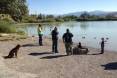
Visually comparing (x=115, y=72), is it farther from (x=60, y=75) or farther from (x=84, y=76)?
(x=60, y=75)

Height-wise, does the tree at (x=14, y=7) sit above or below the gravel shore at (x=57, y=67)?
above

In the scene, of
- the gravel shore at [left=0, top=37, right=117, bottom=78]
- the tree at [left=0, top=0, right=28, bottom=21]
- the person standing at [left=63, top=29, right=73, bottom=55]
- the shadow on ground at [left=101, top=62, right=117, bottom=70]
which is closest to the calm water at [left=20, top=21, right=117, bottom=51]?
the tree at [left=0, top=0, right=28, bottom=21]

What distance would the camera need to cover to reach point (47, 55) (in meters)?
21.7

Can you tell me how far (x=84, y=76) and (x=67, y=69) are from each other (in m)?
1.81

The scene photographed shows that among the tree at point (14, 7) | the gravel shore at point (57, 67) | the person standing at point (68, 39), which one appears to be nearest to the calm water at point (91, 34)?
the tree at point (14, 7)

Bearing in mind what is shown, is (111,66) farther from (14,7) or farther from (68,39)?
(14,7)

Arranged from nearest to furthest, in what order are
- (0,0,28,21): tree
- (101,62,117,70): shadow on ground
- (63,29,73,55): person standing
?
(101,62,117,70): shadow on ground
(63,29,73,55): person standing
(0,0,28,21): tree

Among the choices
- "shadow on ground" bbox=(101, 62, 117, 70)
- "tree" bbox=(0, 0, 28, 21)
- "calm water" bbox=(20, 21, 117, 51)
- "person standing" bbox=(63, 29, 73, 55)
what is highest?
"tree" bbox=(0, 0, 28, 21)

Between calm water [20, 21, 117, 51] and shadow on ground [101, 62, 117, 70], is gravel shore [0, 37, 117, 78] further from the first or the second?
calm water [20, 21, 117, 51]

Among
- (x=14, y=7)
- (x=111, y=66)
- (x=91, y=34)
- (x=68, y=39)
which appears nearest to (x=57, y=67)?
(x=111, y=66)

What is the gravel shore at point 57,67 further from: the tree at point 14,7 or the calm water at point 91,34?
the tree at point 14,7

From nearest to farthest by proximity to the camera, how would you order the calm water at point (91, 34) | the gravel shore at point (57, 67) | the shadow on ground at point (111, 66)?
the gravel shore at point (57, 67) < the shadow on ground at point (111, 66) < the calm water at point (91, 34)

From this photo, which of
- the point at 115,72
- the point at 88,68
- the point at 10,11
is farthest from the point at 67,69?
the point at 10,11

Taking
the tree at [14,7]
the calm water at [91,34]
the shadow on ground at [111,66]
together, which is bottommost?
the calm water at [91,34]
